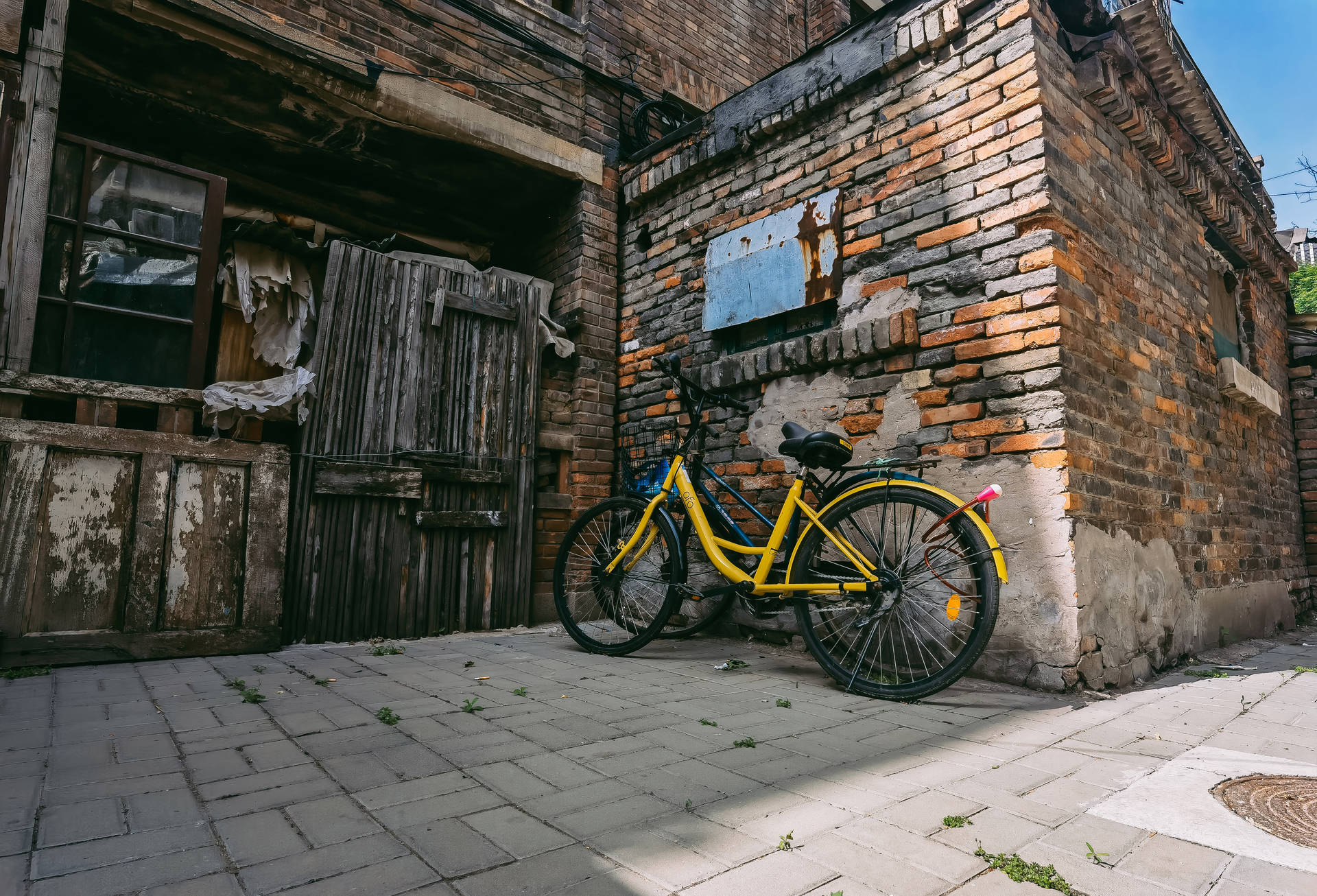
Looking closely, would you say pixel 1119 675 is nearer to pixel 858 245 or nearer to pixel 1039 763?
pixel 1039 763

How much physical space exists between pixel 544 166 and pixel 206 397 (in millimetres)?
2843

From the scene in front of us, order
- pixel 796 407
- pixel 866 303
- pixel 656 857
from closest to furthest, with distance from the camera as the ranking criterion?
1. pixel 656 857
2. pixel 866 303
3. pixel 796 407

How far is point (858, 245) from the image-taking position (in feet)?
12.4

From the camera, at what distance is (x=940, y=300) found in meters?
3.35

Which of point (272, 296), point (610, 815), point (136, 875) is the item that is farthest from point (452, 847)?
point (272, 296)

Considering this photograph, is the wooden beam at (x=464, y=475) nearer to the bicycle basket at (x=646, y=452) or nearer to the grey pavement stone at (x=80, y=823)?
the bicycle basket at (x=646, y=452)

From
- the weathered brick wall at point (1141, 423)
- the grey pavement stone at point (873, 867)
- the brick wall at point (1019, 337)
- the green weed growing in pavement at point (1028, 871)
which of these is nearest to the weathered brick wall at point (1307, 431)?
the weathered brick wall at point (1141, 423)

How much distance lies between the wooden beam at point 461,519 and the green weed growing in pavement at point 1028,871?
3.60 m

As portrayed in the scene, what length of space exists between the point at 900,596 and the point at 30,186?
4474mm

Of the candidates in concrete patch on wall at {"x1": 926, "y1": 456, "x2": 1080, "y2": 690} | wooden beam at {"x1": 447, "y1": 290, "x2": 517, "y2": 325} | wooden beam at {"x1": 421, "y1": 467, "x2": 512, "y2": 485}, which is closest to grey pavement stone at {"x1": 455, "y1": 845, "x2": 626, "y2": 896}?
concrete patch on wall at {"x1": 926, "y1": 456, "x2": 1080, "y2": 690}

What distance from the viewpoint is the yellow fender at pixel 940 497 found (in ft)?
8.63

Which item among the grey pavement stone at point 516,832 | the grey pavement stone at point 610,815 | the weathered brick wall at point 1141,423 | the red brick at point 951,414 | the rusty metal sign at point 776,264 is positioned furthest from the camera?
the rusty metal sign at point 776,264

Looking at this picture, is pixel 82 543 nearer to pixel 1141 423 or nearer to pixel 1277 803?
pixel 1277 803

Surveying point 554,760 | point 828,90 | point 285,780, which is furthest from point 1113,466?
point 285,780
